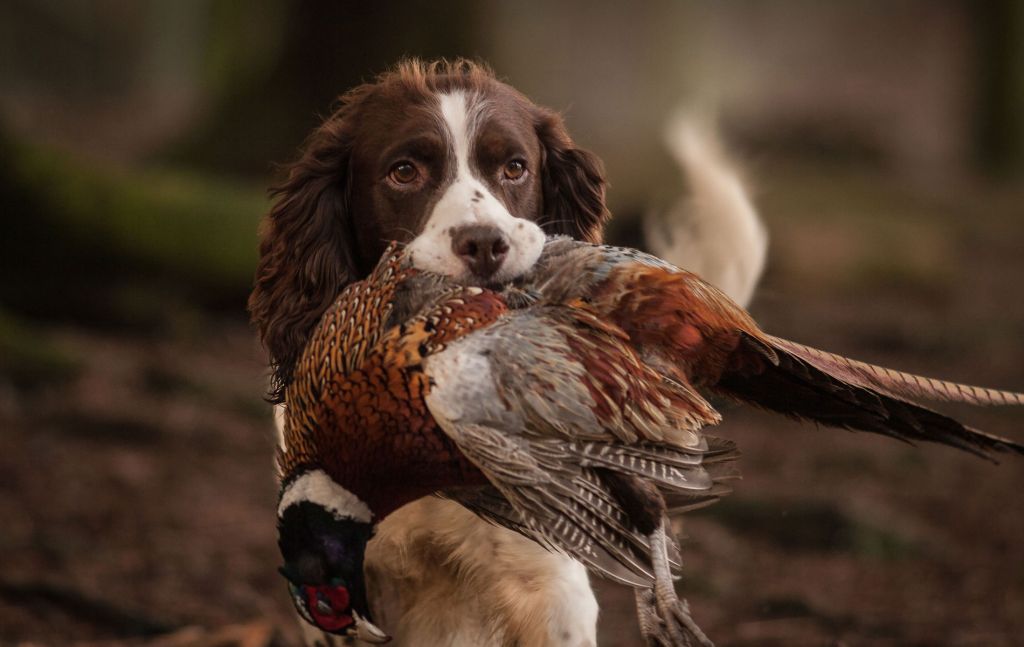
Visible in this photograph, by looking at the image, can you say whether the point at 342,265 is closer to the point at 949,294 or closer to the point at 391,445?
the point at 391,445

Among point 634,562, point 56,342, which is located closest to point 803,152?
point 56,342

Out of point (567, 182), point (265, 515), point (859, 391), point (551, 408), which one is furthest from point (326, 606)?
point (265, 515)

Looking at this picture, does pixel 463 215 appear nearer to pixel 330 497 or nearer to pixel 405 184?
pixel 405 184

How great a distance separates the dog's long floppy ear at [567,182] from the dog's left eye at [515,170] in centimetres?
16

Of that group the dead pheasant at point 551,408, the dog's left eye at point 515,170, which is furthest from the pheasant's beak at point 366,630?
the dog's left eye at point 515,170

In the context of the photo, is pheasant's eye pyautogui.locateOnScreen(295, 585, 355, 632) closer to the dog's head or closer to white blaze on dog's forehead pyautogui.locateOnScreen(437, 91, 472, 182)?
the dog's head

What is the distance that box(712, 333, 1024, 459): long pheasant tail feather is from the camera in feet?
8.13

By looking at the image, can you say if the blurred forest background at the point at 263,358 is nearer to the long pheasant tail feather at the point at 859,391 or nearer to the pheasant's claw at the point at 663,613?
the long pheasant tail feather at the point at 859,391

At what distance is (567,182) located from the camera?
127 inches

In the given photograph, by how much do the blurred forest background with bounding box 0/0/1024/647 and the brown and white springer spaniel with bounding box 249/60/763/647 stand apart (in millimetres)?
929

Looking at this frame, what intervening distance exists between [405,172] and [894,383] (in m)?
1.22

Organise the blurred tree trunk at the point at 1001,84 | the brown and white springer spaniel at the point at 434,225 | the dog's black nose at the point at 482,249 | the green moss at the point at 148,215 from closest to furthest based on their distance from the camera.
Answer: the dog's black nose at the point at 482,249, the brown and white springer spaniel at the point at 434,225, the green moss at the point at 148,215, the blurred tree trunk at the point at 1001,84

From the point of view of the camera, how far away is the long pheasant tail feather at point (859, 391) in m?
2.48

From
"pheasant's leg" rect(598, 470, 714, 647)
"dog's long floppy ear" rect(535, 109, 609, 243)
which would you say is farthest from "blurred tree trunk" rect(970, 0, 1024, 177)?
"pheasant's leg" rect(598, 470, 714, 647)
